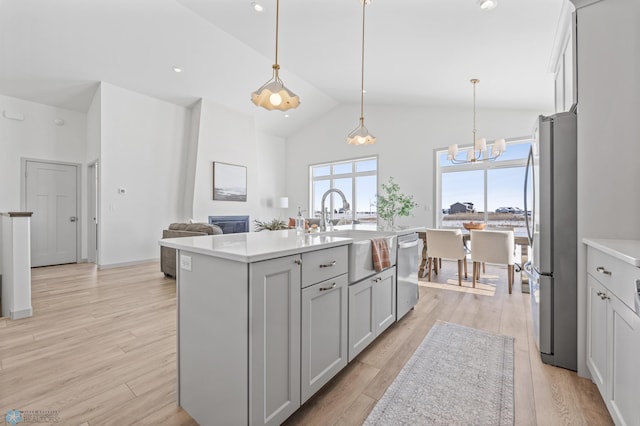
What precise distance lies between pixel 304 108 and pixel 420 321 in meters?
5.85

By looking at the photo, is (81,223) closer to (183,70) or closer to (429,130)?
(183,70)

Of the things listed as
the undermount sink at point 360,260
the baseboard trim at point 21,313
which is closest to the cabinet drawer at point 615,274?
the undermount sink at point 360,260

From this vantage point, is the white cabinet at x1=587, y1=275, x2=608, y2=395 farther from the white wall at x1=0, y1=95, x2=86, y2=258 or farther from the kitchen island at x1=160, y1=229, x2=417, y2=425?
the white wall at x1=0, y1=95, x2=86, y2=258

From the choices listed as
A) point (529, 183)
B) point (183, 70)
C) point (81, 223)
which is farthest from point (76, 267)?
point (529, 183)

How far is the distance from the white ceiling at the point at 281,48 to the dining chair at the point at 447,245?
2245mm

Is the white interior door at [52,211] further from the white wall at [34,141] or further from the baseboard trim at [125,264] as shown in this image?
the baseboard trim at [125,264]

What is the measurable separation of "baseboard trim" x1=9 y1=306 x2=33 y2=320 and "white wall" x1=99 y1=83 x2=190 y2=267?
2299 mm

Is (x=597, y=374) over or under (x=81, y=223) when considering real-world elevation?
under

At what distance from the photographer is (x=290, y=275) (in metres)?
1.33

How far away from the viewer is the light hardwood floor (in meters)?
1.49

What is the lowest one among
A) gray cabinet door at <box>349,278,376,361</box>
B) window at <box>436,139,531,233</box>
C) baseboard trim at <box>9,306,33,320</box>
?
baseboard trim at <box>9,306,33,320</box>

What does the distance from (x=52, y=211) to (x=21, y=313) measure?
11.5ft

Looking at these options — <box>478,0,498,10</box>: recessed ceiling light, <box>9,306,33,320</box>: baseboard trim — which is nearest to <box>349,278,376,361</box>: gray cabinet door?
<box>478,0,498,10</box>: recessed ceiling light

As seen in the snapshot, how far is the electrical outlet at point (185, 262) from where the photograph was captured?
1406mm
